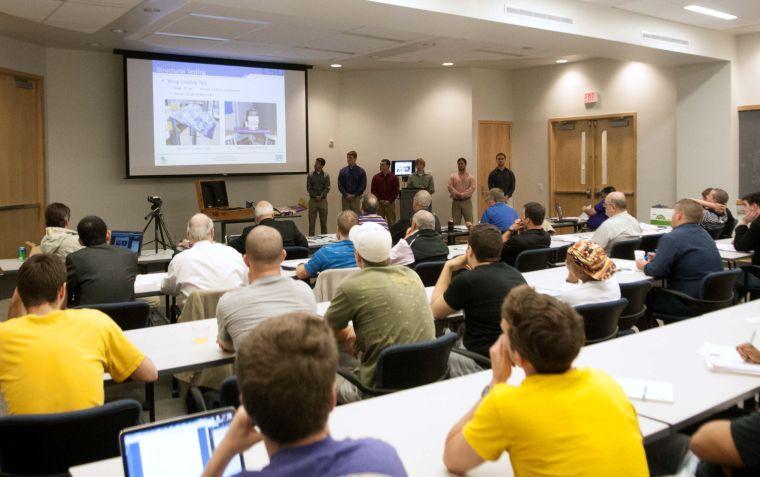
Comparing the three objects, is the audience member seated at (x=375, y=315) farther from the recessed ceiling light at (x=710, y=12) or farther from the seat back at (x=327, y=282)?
the recessed ceiling light at (x=710, y=12)

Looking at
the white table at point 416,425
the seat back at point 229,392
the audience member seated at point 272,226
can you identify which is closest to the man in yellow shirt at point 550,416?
the white table at point 416,425

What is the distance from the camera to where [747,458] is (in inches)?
69.4

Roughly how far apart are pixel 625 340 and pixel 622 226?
3796 millimetres

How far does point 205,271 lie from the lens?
4328mm

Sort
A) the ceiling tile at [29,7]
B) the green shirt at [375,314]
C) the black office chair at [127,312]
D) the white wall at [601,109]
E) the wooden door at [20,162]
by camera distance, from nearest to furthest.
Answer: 1. the green shirt at [375,314]
2. the black office chair at [127,312]
3. the ceiling tile at [29,7]
4. the wooden door at [20,162]
5. the white wall at [601,109]

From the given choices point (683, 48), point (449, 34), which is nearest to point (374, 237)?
point (449, 34)

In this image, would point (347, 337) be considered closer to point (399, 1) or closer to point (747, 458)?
point (747, 458)

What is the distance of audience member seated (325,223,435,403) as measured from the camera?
308 cm

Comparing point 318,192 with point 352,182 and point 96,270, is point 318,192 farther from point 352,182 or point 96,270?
point 96,270

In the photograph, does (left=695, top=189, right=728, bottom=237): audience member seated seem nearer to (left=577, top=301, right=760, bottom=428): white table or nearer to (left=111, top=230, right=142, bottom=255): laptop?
(left=577, top=301, right=760, bottom=428): white table

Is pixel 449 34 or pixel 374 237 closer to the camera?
pixel 374 237

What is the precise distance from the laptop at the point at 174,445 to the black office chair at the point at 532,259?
4.41 m

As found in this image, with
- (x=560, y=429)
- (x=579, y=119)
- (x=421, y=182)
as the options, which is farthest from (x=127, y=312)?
(x=579, y=119)

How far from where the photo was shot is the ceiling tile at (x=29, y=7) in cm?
647
